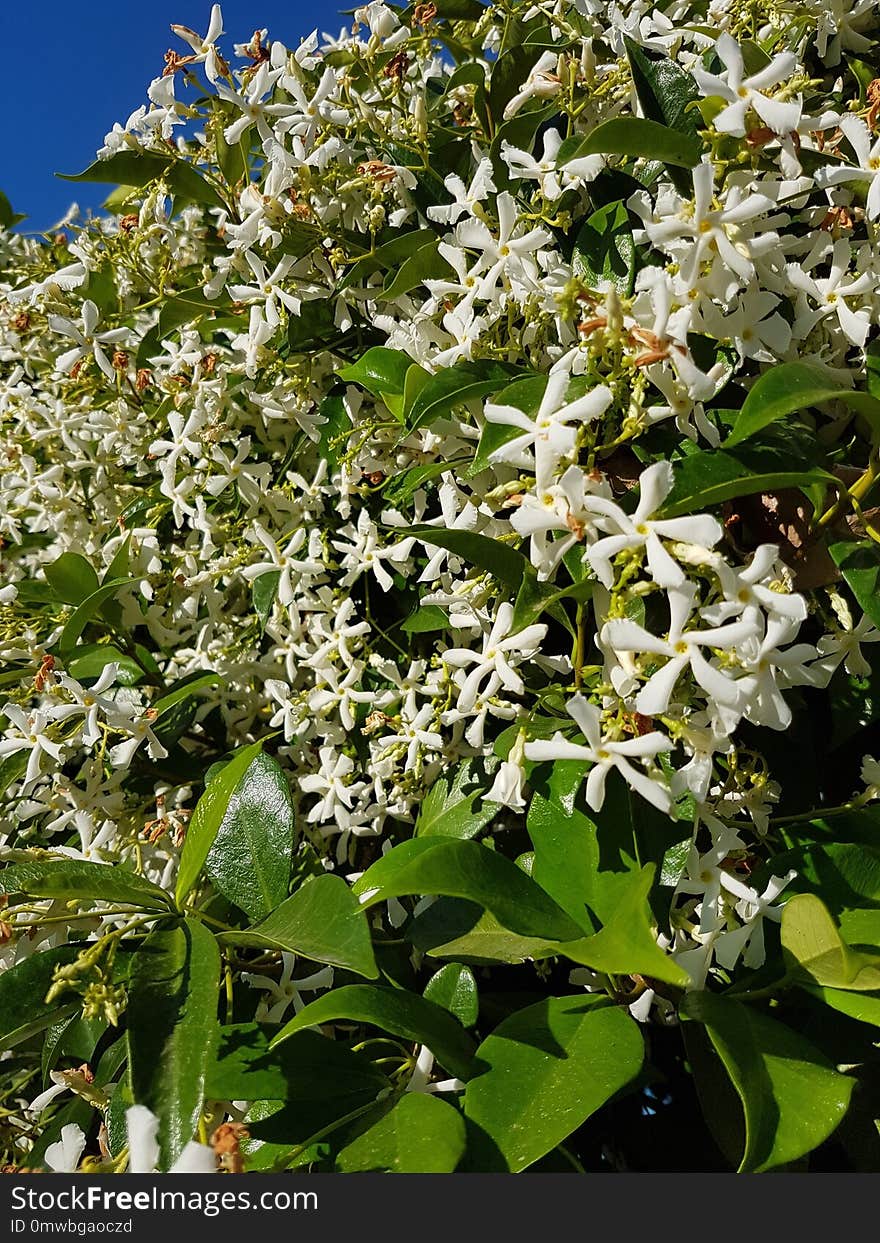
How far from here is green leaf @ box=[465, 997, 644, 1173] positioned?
667 millimetres

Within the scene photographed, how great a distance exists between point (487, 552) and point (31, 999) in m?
0.59

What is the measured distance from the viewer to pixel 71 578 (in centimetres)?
125

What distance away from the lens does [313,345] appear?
1221 millimetres

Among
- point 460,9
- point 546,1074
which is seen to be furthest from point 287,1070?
point 460,9

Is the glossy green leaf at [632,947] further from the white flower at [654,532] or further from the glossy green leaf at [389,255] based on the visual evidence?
the glossy green leaf at [389,255]

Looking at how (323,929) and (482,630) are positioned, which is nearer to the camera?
(323,929)

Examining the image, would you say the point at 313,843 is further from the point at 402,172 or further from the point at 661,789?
the point at 402,172

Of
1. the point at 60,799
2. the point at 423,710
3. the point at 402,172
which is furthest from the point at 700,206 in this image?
the point at 60,799

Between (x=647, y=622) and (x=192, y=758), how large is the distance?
0.76 meters

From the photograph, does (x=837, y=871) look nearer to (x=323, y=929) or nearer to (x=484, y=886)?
(x=484, y=886)

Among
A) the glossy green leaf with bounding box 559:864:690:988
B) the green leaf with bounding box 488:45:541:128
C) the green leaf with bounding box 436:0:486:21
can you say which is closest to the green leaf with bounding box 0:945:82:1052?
the glossy green leaf with bounding box 559:864:690:988

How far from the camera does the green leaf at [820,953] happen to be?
681 mm

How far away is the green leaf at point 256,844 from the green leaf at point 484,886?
0.19 m

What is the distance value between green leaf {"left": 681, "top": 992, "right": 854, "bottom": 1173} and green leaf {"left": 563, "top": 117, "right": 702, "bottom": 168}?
70 centimetres
